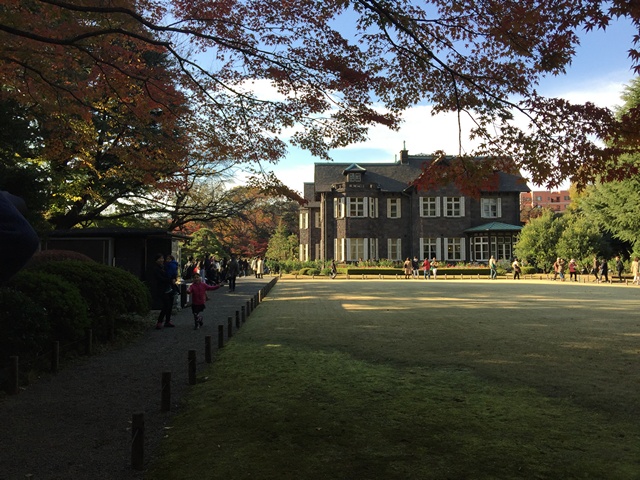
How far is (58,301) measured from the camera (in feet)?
26.6

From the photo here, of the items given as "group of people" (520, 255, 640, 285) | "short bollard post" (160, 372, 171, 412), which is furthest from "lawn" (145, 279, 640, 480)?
"group of people" (520, 255, 640, 285)

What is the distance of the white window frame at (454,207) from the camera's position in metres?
47.1

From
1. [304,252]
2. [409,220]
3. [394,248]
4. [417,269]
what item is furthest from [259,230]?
[417,269]

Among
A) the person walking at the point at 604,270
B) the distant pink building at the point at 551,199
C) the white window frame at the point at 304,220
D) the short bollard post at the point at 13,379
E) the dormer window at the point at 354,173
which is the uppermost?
the distant pink building at the point at 551,199

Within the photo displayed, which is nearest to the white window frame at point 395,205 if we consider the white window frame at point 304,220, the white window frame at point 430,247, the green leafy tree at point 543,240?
the white window frame at point 430,247

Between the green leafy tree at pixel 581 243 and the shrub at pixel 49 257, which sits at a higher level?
the green leafy tree at pixel 581 243

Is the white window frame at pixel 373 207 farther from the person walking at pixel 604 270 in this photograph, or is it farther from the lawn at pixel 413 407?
the lawn at pixel 413 407

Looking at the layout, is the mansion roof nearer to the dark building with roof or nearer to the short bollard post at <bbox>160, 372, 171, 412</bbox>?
the dark building with roof

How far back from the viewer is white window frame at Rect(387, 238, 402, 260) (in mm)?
48250

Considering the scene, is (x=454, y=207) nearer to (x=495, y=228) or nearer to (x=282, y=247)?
(x=495, y=228)

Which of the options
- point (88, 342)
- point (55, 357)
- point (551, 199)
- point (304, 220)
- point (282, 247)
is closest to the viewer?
point (55, 357)

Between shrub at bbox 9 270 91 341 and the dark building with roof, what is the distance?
128 feet

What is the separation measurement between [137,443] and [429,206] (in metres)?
44.9

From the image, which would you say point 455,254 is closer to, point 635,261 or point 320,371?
point 635,261
